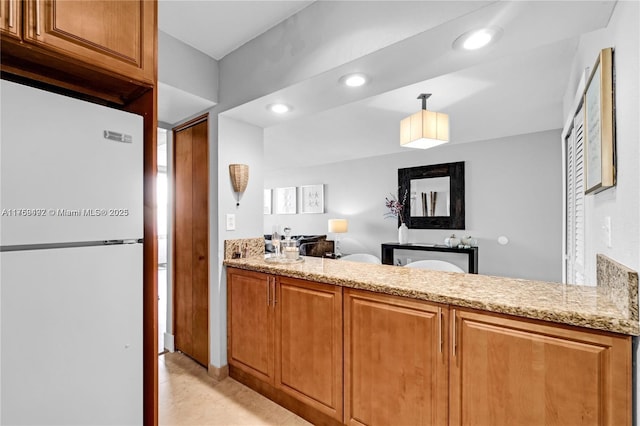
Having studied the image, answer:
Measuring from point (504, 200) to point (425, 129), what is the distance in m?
2.51

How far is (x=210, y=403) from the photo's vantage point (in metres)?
2.10

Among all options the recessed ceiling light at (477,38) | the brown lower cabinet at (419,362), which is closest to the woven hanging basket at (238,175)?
the brown lower cabinet at (419,362)

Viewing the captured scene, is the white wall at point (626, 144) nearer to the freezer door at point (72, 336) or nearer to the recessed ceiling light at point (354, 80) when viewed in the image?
the recessed ceiling light at point (354, 80)

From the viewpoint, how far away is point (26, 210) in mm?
1084

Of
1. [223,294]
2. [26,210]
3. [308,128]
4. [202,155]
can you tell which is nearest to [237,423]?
[223,294]

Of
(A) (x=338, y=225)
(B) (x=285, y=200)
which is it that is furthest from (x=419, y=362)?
(B) (x=285, y=200)

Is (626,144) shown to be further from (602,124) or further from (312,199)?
(312,199)

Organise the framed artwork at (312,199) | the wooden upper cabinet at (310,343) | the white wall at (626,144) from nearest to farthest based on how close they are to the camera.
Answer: the white wall at (626,144)
the wooden upper cabinet at (310,343)
the framed artwork at (312,199)

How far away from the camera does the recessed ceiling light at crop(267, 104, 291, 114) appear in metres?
2.34

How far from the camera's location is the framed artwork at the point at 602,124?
1.20 meters

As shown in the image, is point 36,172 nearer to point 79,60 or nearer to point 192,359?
point 79,60

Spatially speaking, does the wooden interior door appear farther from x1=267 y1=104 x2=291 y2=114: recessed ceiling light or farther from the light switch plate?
x1=267 y1=104 x2=291 y2=114: recessed ceiling light

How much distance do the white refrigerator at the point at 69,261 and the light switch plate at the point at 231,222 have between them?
3.67 feet

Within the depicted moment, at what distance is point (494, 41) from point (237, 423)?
2531 millimetres
